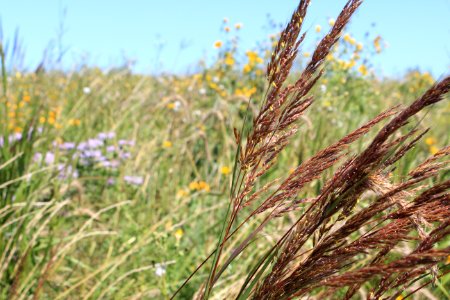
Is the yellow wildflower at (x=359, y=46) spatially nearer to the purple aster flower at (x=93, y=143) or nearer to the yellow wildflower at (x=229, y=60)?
the yellow wildflower at (x=229, y=60)

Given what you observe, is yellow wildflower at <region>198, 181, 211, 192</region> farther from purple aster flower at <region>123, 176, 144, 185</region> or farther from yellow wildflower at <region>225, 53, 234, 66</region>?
yellow wildflower at <region>225, 53, 234, 66</region>

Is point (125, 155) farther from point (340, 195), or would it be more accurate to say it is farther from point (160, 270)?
point (340, 195)

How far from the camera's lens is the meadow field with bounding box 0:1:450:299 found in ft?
7.23

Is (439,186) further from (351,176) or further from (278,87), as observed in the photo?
(278,87)

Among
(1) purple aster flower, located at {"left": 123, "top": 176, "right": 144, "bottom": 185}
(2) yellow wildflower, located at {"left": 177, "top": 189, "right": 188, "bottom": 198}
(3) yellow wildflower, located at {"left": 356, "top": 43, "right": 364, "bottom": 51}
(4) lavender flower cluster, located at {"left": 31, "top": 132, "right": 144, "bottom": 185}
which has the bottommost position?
(2) yellow wildflower, located at {"left": 177, "top": 189, "right": 188, "bottom": 198}

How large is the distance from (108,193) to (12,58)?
111 cm

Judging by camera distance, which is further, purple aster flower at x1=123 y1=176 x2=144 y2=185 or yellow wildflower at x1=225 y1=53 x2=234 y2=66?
yellow wildflower at x1=225 y1=53 x2=234 y2=66

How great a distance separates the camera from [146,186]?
365 centimetres

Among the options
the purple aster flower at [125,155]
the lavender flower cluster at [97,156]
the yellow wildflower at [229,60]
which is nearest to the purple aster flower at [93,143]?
the lavender flower cluster at [97,156]

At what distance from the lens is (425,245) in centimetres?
88

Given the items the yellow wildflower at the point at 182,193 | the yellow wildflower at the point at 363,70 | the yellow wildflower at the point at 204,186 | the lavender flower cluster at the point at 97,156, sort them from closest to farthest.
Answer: the yellow wildflower at the point at 182,193, the yellow wildflower at the point at 204,186, the lavender flower cluster at the point at 97,156, the yellow wildflower at the point at 363,70

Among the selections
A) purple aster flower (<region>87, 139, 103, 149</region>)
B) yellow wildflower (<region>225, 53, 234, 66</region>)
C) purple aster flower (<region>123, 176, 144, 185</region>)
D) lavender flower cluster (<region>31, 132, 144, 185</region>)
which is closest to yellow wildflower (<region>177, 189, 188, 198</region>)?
purple aster flower (<region>123, 176, 144, 185</region>)

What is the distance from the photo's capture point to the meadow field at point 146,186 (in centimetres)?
221

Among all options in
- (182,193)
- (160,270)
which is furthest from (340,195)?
(182,193)
